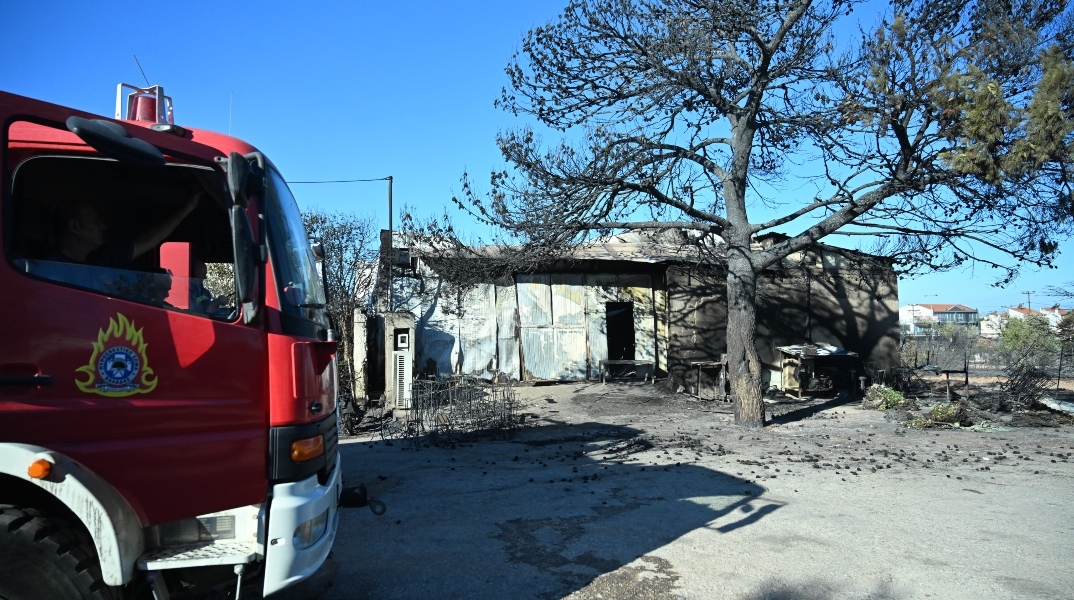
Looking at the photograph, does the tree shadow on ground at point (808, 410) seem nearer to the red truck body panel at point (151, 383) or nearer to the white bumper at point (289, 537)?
the white bumper at point (289, 537)

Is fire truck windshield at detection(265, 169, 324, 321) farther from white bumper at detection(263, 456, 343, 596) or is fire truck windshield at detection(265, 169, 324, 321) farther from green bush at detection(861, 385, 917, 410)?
green bush at detection(861, 385, 917, 410)

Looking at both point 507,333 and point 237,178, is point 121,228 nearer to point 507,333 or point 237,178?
point 237,178

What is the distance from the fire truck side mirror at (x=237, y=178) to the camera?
317 centimetres

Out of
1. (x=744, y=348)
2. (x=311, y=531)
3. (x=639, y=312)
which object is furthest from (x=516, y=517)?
(x=639, y=312)

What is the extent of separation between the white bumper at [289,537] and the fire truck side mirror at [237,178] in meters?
1.43

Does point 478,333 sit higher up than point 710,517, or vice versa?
point 478,333

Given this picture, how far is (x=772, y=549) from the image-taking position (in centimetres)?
545

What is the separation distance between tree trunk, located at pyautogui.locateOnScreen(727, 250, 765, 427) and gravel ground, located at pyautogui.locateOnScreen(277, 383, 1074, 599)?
67cm

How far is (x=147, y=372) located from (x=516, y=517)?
407cm

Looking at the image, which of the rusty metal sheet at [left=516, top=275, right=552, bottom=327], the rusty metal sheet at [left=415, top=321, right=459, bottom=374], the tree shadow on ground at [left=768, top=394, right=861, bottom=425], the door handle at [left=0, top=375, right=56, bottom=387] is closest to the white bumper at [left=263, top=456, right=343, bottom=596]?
the door handle at [left=0, top=375, right=56, bottom=387]

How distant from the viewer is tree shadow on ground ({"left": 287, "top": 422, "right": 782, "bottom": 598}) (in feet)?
15.9

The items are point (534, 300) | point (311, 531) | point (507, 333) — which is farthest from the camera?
point (534, 300)

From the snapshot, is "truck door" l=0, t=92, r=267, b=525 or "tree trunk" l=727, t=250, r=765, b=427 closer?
"truck door" l=0, t=92, r=267, b=525

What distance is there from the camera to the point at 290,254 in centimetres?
388
